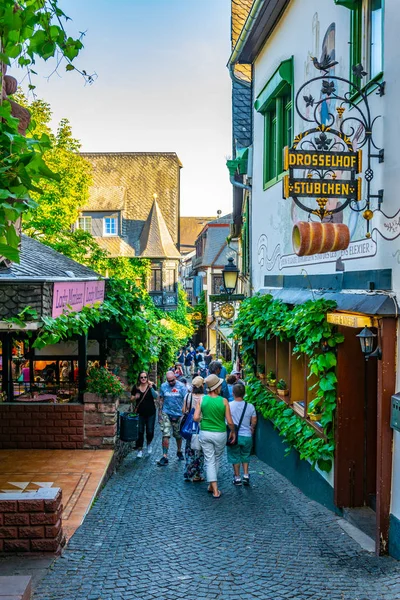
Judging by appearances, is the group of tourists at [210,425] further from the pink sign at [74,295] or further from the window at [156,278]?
the window at [156,278]

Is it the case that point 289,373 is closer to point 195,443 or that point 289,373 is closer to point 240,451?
point 240,451

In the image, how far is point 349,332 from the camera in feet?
24.3

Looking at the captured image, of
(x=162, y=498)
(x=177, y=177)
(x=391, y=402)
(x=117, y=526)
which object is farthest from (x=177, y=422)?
(x=177, y=177)

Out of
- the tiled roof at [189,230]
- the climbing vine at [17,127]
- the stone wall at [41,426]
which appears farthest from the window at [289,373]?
the tiled roof at [189,230]

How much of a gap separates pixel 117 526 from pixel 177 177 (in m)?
41.4

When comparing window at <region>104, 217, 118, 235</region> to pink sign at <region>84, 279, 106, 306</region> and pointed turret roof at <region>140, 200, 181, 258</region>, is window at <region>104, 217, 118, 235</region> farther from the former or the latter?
pink sign at <region>84, 279, 106, 306</region>

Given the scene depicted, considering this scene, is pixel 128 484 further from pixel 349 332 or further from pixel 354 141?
pixel 354 141

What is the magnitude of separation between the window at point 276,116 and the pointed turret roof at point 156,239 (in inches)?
1179

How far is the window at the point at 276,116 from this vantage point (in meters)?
10.6

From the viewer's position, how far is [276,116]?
38.1 feet

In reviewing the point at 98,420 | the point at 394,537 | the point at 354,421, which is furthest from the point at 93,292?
the point at 394,537

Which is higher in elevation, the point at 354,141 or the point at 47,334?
the point at 354,141

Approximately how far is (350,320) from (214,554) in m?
2.49

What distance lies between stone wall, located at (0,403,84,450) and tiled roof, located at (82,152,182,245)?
34.1 metres
